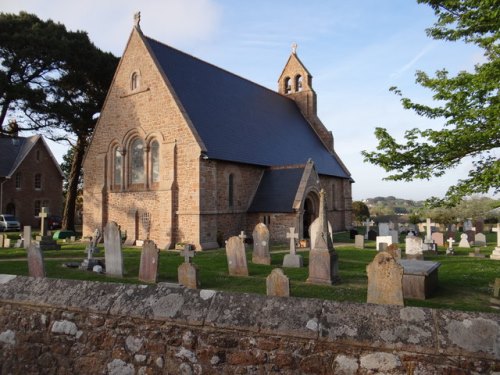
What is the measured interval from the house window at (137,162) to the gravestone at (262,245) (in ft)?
34.2

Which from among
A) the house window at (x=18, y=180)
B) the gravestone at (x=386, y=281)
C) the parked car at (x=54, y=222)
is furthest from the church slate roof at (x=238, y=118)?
the house window at (x=18, y=180)

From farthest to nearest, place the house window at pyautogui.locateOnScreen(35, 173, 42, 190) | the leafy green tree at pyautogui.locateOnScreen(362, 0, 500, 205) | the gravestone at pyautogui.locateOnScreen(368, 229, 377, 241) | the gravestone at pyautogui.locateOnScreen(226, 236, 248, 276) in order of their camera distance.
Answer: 1. the house window at pyautogui.locateOnScreen(35, 173, 42, 190)
2. the gravestone at pyautogui.locateOnScreen(368, 229, 377, 241)
3. the gravestone at pyautogui.locateOnScreen(226, 236, 248, 276)
4. the leafy green tree at pyautogui.locateOnScreen(362, 0, 500, 205)

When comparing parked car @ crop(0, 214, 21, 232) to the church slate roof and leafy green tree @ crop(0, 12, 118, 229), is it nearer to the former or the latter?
leafy green tree @ crop(0, 12, 118, 229)

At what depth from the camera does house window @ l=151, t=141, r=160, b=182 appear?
70.7 feet

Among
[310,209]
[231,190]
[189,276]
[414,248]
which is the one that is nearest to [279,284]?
[189,276]

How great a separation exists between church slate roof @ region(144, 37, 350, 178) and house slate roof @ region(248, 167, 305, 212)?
3.80 ft

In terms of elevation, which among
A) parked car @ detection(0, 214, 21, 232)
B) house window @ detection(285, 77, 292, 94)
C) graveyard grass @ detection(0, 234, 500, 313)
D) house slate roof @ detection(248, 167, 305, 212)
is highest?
house window @ detection(285, 77, 292, 94)

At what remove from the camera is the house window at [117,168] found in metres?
23.4

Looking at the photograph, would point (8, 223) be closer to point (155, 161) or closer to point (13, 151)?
point (13, 151)

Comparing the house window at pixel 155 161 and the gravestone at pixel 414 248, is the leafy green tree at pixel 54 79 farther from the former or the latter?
the gravestone at pixel 414 248

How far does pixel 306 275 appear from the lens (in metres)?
12.0

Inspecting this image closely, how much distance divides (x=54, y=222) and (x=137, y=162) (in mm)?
21382

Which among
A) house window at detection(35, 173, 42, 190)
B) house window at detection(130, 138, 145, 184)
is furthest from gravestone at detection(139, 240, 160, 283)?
house window at detection(35, 173, 42, 190)

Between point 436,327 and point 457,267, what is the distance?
12105 mm
